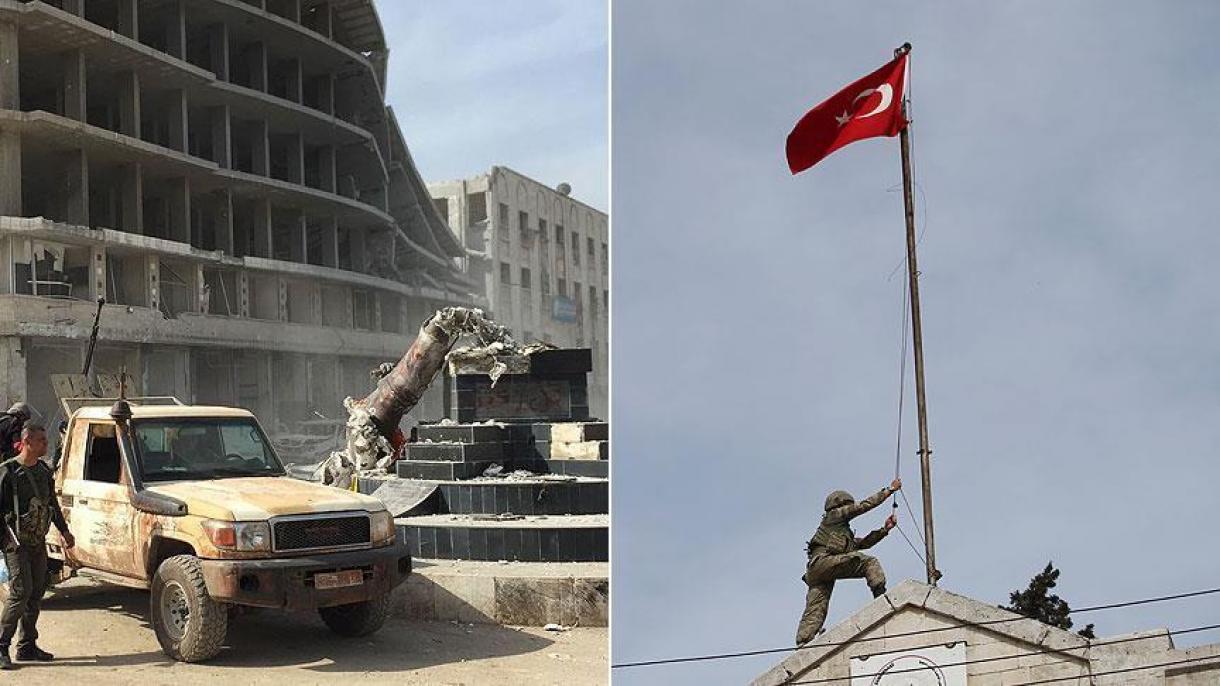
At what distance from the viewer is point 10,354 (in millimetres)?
14648

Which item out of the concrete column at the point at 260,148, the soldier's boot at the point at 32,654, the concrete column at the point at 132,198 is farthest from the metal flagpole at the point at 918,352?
the concrete column at the point at 260,148

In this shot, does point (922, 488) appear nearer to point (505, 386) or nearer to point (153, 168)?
point (505, 386)

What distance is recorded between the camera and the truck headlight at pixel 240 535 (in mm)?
8117

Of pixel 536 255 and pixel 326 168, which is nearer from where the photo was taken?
pixel 536 255

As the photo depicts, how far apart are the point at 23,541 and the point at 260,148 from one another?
1717 cm

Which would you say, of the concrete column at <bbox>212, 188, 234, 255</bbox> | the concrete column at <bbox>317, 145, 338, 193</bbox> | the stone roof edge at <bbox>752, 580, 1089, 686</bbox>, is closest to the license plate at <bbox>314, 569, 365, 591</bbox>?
the stone roof edge at <bbox>752, 580, 1089, 686</bbox>

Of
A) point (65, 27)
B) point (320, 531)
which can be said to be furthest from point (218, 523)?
point (65, 27)

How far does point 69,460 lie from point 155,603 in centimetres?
199

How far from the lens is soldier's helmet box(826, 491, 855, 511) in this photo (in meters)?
8.21

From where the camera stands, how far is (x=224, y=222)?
70.7 ft

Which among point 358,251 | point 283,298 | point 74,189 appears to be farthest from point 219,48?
point 74,189

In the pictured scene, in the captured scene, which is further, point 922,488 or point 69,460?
point 69,460

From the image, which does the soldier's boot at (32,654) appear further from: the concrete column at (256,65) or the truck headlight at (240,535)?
the concrete column at (256,65)

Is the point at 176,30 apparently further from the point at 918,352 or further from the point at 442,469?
the point at 918,352
